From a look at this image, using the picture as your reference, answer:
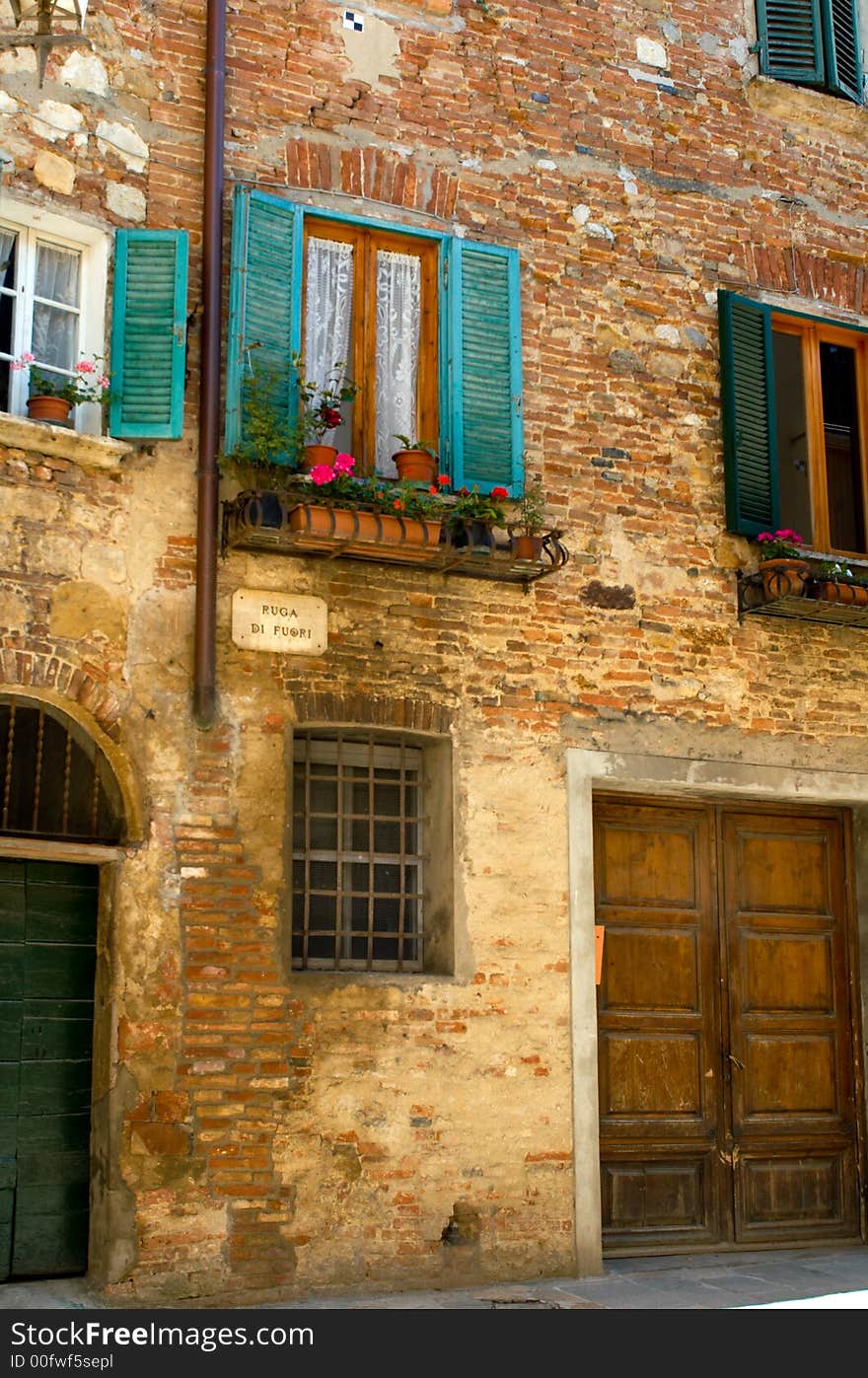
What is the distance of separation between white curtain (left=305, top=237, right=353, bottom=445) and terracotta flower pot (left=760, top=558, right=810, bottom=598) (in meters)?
2.58

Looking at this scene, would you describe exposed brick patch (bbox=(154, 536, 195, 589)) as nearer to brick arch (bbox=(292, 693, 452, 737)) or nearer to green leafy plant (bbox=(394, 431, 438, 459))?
brick arch (bbox=(292, 693, 452, 737))

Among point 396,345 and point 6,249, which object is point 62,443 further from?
point 396,345

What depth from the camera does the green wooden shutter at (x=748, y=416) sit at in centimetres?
881

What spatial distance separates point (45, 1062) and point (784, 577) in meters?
4.75

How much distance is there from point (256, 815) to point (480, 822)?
48.0 inches

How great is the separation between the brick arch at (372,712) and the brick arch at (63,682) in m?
0.95

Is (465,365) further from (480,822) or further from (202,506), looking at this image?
(480,822)

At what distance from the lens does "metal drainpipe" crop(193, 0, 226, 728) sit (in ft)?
23.6

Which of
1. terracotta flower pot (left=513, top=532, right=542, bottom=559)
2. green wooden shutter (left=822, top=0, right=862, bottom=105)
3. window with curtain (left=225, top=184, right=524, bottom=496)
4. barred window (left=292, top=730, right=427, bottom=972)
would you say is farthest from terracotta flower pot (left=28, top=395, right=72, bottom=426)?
green wooden shutter (left=822, top=0, right=862, bottom=105)

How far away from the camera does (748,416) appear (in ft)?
29.3

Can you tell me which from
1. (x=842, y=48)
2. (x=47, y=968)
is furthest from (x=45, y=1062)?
(x=842, y=48)

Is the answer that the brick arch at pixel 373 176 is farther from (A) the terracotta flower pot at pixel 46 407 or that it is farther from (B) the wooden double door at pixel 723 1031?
(B) the wooden double door at pixel 723 1031

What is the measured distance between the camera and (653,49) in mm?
9211

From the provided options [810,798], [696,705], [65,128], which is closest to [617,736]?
[696,705]
